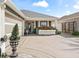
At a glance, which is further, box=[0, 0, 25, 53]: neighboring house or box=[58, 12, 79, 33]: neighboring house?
box=[58, 12, 79, 33]: neighboring house

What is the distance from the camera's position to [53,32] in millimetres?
25859

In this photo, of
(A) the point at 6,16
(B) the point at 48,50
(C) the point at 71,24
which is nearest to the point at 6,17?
(A) the point at 6,16

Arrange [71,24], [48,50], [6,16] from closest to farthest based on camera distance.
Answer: [48,50] → [6,16] → [71,24]

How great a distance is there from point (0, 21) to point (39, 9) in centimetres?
3236

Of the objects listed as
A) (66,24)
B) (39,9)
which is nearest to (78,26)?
(66,24)

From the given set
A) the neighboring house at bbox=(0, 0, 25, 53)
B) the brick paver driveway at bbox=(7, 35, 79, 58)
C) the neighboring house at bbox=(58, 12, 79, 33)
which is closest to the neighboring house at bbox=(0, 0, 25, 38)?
the neighboring house at bbox=(0, 0, 25, 53)

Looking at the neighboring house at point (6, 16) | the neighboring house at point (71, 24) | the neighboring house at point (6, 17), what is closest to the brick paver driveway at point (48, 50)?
the neighboring house at point (6, 17)

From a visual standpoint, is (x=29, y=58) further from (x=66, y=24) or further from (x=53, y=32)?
(x=66, y=24)

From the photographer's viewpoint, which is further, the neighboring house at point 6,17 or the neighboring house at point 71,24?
the neighboring house at point 71,24

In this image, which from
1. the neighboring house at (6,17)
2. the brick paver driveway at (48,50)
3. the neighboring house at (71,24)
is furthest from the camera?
the neighboring house at (71,24)

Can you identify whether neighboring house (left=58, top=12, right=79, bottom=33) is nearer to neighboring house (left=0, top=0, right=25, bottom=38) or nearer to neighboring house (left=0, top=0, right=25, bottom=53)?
neighboring house (left=0, top=0, right=25, bottom=38)

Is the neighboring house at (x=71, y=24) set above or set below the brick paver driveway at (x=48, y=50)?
above

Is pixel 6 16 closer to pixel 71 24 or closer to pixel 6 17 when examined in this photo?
pixel 6 17

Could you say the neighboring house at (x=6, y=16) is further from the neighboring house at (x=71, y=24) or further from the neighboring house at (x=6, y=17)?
the neighboring house at (x=71, y=24)
